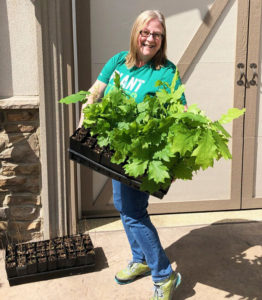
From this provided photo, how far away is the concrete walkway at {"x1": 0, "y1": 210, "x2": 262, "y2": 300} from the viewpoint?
2928mm

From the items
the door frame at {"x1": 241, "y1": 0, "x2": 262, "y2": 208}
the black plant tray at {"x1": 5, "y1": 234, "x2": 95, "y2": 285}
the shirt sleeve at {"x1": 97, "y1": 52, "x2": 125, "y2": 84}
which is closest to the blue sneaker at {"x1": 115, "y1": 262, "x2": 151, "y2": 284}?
the black plant tray at {"x1": 5, "y1": 234, "x2": 95, "y2": 285}

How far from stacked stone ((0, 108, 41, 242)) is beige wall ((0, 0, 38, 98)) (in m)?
0.19

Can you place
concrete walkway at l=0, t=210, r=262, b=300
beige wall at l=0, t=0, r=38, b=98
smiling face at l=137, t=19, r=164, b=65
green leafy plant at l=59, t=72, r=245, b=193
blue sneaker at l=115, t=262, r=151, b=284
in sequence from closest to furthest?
green leafy plant at l=59, t=72, r=245, b=193 → smiling face at l=137, t=19, r=164, b=65 → concrete walkway at l=0, t=210, r=262, b=300 → blue sneaker at l=115, t=262, r=151, b=284 → beige wall at l=0, t=0, r=38, b=98

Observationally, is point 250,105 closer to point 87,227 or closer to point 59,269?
point 87,227

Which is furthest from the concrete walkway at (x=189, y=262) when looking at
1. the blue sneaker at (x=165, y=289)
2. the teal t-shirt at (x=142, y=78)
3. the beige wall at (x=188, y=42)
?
the teal t-shirt at (x=142, y=78)

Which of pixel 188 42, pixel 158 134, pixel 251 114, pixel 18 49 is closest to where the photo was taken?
pixel 158 134

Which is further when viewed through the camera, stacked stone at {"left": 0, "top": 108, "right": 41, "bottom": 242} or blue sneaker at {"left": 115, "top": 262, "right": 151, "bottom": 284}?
stacked stone at {"left": 0, "top": 108, "right": 41, "bottom": 242}

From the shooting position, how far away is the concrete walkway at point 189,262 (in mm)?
2928

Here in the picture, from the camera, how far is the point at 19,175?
345cm

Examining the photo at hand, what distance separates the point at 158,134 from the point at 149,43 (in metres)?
0.65

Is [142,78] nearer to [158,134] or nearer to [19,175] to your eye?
[158,134]

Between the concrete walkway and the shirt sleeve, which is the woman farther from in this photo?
the concrete walkway

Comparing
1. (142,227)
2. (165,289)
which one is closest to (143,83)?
(142,227)

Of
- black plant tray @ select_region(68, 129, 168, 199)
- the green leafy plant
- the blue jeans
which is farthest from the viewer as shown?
the blue jeans
